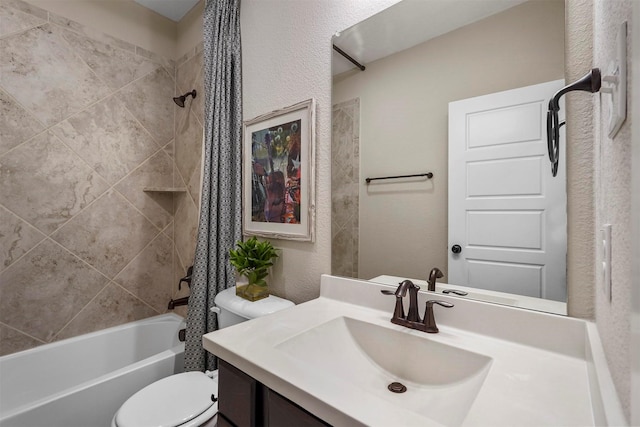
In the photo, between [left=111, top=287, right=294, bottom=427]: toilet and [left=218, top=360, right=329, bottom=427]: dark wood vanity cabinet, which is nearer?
[left=218, top=360, right=329, bottom=427]: dark wood vanity cabinet

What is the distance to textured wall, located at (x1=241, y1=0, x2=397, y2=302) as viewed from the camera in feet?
3.83

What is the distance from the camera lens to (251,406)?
2.16ft

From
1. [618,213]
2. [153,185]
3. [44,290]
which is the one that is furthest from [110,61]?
[618,213]

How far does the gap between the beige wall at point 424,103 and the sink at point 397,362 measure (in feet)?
0.77

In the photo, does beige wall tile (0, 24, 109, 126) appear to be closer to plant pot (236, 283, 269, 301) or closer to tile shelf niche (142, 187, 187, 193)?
tile shelf niche (142, 187, 187, 193)

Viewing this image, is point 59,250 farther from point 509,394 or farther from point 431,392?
point 509,394

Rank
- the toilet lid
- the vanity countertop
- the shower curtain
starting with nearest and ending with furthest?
1. the vanity countertop
2. the toilet lid
3. the shower curtain

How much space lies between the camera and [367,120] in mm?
1081

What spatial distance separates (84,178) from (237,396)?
180cm

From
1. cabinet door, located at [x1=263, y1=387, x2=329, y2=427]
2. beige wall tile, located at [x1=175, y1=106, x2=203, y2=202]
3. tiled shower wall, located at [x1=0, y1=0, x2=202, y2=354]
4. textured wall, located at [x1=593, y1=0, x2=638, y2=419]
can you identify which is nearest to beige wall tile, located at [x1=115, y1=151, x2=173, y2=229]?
tiled shower wall, located at [x1=0, y1=0, x2=202, y2=354]

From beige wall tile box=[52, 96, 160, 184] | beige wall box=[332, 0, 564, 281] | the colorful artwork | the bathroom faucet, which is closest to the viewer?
beige wall box=[332, 0, 564, 281]

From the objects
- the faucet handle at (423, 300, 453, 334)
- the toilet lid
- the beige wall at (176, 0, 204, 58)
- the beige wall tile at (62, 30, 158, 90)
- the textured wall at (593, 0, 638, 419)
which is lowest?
the toilet lid

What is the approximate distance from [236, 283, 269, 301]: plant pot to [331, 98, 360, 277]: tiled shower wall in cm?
34

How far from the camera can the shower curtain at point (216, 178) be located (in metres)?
1.46
